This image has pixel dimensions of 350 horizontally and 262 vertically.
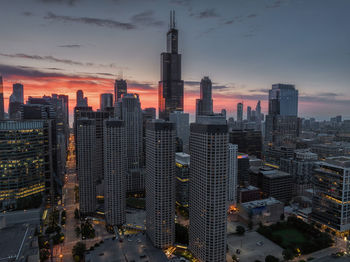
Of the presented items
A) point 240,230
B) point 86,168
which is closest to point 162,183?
point 240,230

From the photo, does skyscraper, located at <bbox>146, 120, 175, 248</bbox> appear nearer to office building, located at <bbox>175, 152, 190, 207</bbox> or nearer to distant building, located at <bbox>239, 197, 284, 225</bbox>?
office building, located at <bbox>175, 152, 190, 207</bbox>

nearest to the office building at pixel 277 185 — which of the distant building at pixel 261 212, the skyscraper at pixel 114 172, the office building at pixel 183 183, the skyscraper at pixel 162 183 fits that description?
the distant building at pixel 261 212

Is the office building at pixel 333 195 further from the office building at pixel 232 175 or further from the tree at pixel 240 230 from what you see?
the office building at pixel 232 175

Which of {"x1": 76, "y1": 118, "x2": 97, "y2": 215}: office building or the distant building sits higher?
{"x1": 76, "y1": 118, "x2": 97, "y2": 215}: office building

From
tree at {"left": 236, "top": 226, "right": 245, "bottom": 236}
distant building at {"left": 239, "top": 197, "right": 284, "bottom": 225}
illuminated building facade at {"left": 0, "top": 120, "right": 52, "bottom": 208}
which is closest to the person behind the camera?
tree at {"left": 236, "top": 226, "right": 245, "bottom": 236}

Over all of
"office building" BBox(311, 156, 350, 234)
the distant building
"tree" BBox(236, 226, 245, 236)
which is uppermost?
"office building" BBox(311, 156, 350, 234)

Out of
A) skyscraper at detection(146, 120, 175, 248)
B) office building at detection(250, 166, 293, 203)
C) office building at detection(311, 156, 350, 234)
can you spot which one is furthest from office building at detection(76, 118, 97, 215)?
office building at detection(311, 156, 350, 234)
